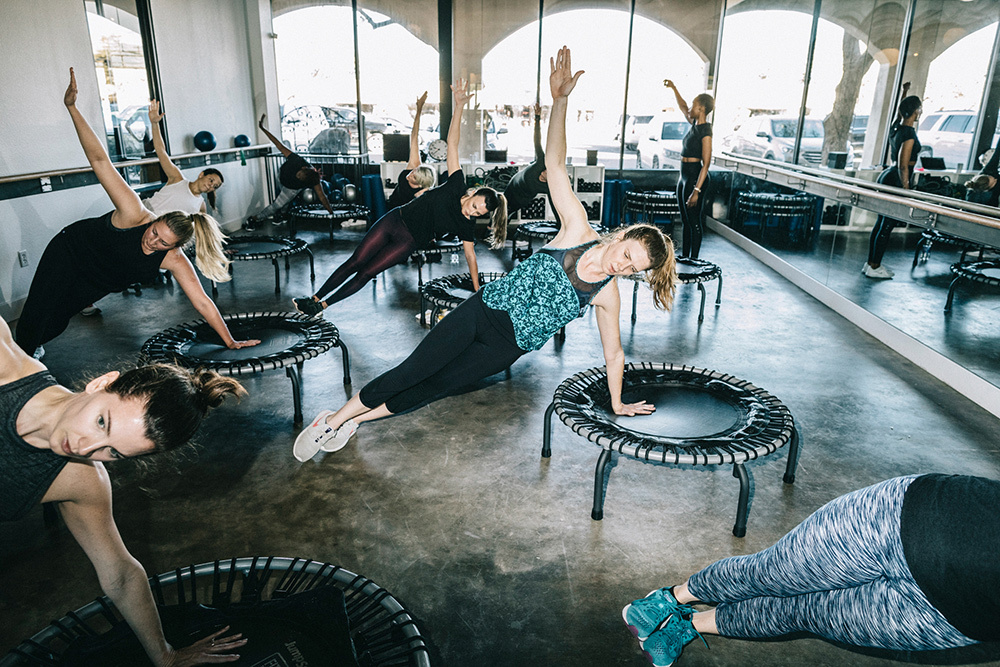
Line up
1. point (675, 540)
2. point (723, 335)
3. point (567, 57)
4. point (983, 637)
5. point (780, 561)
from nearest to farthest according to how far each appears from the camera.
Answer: point (983, 637) → point (780, 561) → point (675, 540) → point (567, 57) → point (723, 335)

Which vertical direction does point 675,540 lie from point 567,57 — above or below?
below

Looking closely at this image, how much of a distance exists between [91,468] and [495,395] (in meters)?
2.23

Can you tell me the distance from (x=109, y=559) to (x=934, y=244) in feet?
16.5

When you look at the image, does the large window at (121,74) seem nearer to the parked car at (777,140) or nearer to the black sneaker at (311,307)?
the black sneaker at (311,307)

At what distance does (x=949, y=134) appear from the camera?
16.3 ft

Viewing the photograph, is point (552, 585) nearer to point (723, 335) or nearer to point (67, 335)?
point (723, 335)

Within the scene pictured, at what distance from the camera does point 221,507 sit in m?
2.35

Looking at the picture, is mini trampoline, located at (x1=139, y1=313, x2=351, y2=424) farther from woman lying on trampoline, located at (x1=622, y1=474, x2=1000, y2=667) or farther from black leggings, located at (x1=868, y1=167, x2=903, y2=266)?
black leggings, located at (x1=868, y1=167, x2=903, y2=266)

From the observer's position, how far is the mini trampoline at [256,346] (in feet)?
9.13

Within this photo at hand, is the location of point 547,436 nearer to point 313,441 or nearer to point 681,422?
point 681,422

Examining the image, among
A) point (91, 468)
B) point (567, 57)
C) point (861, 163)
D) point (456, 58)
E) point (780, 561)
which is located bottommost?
point (780, 561)

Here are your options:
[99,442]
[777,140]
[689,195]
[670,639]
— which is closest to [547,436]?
[670,639]

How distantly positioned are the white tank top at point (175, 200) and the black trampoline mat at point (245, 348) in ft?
6.02

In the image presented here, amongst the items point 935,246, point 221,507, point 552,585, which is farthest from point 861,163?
point 221,507
